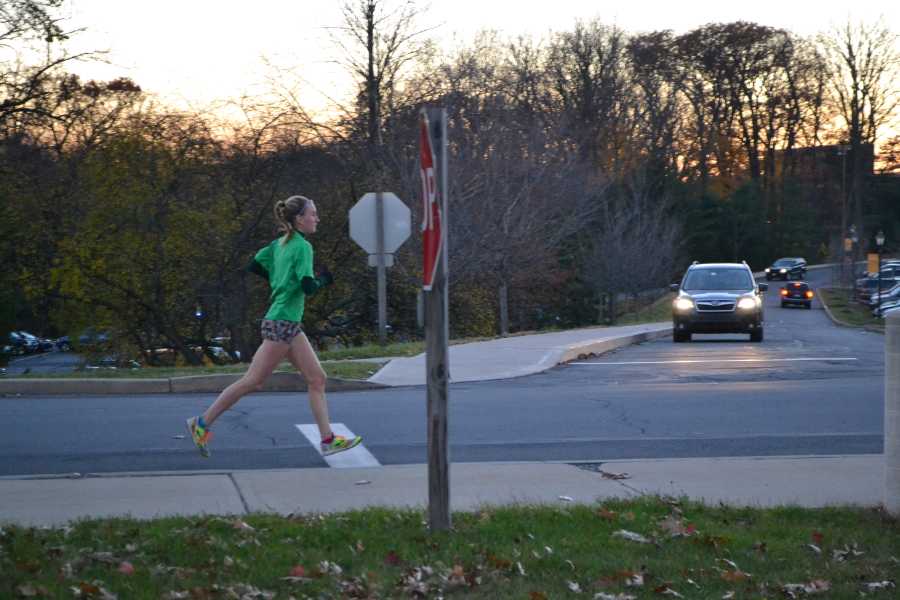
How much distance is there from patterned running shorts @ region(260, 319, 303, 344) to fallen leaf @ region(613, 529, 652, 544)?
2.88m

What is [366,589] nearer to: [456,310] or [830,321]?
[456,310]

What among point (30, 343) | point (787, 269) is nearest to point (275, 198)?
point (30, 343)

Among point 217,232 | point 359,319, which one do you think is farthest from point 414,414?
point 359,319

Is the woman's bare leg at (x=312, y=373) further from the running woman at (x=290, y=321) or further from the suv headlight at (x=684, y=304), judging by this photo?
the suv headlight at (x=684, y=304)

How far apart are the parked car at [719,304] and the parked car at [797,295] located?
4405 cm

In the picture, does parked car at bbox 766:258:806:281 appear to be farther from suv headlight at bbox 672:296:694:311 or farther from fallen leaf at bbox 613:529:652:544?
fallen leaf at bbox 613:529:652:544

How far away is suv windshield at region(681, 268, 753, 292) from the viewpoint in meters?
26.1

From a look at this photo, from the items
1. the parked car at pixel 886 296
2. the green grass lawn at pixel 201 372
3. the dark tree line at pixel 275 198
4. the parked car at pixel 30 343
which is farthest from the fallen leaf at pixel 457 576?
the parked car at pixel 30 343

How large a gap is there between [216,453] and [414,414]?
274 cm

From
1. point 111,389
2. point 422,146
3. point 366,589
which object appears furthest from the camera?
point 111,389

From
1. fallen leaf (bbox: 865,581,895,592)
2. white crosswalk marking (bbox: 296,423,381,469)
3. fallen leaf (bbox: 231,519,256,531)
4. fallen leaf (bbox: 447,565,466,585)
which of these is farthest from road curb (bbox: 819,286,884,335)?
fallen leaf (bbox: 447,565,466,585)

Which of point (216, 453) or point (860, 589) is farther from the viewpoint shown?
point (216, 453)

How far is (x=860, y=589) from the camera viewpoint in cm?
530

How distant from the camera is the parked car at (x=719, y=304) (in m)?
25.4
